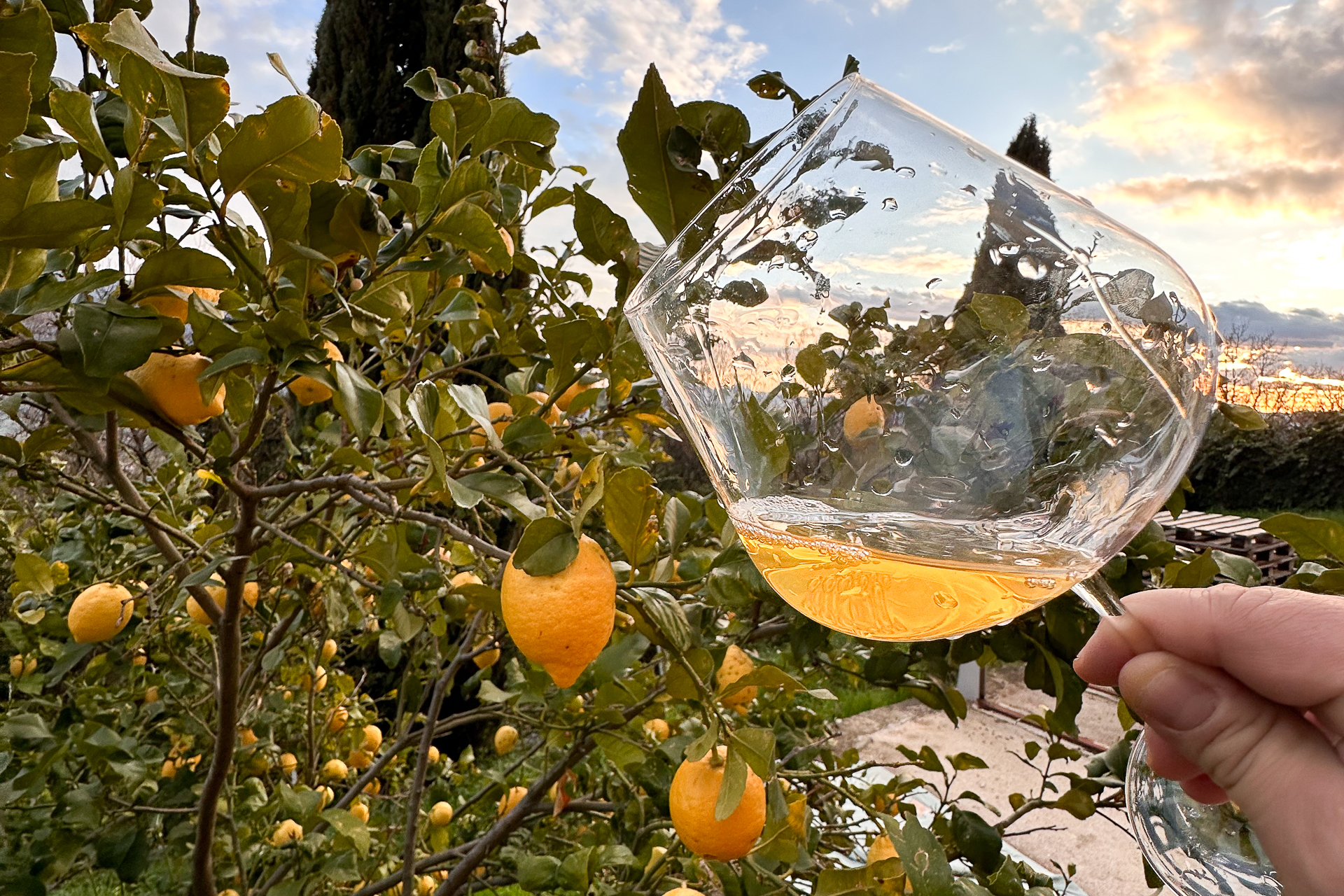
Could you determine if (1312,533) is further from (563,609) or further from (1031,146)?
(1031,146)

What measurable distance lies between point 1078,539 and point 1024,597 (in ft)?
0.16

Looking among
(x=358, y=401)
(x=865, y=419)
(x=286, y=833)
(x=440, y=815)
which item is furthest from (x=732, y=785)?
(x=286, y=833)

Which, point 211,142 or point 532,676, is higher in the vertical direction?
point 211,142

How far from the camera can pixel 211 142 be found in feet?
2.03

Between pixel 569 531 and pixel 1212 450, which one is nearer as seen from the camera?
pixel 569 531

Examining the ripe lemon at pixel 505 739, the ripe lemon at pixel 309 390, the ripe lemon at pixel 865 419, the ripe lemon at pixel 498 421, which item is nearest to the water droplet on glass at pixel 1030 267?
the ripe lemon at pixel 865 419

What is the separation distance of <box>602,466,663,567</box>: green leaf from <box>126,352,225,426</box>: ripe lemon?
0.37 meters

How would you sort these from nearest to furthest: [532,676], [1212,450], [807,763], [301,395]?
[301,395] < [532,676] < [807,763] < [1212,450]

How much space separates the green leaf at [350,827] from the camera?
1.25 m

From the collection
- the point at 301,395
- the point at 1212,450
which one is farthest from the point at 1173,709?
the point at 1212,450

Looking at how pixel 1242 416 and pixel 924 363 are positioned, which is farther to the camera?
pixel 1242 416

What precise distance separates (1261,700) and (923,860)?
297mm

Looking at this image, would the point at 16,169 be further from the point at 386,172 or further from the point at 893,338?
the point at 893,338

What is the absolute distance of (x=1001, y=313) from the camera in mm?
469
